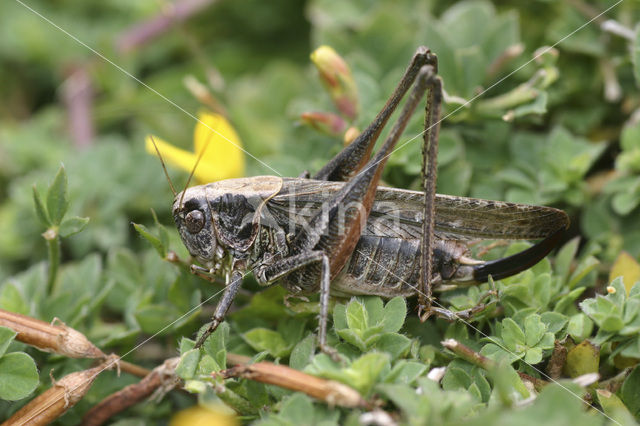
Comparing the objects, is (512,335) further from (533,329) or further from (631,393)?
(631,393)

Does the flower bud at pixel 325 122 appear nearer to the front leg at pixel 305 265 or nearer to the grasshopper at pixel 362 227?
the grasshopper at pixel 362 227

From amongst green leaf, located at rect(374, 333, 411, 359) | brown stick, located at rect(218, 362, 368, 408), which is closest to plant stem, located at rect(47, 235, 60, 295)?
brown stick, located at rect(218, 362, 368, 408)

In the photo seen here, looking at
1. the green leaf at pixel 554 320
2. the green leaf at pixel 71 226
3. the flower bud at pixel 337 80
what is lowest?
the green leaf at pixel 71 226

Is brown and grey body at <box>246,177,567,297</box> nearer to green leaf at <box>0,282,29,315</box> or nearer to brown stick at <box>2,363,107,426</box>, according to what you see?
brown stick at <box>2,363,107,426</box>

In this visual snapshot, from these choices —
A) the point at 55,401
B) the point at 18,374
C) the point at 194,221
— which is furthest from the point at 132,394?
the point at 194,221

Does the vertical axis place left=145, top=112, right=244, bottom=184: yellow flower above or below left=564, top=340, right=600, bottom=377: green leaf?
above

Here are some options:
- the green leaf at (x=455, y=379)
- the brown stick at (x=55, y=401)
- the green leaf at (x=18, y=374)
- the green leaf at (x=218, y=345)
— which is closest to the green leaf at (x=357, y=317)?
the green leaf at (x=455, y=379)
